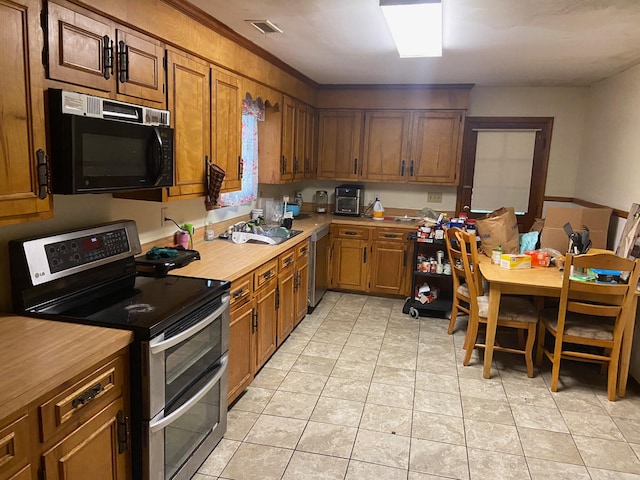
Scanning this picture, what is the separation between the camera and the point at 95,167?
1.81 metres

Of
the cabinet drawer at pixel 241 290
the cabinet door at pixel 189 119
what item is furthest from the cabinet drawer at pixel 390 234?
the cabinet door at pixel 189 119

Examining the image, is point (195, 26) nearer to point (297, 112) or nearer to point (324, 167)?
point (297, 112)

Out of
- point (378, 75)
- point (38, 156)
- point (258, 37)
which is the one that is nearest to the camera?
point (38, 156)

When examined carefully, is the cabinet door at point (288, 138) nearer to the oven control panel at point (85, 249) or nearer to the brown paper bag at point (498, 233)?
the brown paper bag at point (498, 233)

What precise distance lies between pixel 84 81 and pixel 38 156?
0.38m

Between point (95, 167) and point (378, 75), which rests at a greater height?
point (378, 75)

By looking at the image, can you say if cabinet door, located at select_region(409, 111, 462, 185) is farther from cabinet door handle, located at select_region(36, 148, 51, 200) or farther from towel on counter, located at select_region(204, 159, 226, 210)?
cabinet door handle, located at select_region(36, 148, 51, 200)

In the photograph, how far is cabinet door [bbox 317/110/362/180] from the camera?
5.08m

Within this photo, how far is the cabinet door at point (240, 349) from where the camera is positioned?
2.59 m

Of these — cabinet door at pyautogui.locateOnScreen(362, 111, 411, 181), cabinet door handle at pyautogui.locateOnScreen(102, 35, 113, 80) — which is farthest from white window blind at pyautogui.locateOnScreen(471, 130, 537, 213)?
cabinet door handle at pyautogui.locateOnScreen(102, 35, 113, 80)

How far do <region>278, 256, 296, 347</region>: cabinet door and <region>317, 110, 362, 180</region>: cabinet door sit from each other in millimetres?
1839

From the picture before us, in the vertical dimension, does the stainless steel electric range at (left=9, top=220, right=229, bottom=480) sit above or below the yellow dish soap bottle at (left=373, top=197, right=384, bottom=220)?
below

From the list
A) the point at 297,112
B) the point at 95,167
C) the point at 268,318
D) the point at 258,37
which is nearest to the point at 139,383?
the point at 95,167

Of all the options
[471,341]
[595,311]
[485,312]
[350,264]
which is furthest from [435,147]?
[595,311]
